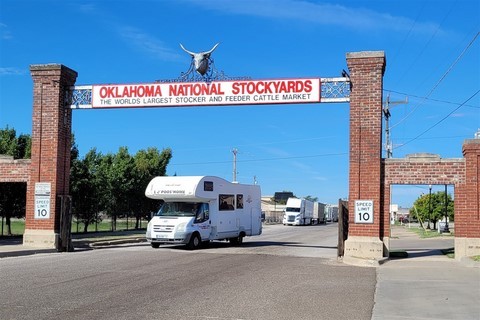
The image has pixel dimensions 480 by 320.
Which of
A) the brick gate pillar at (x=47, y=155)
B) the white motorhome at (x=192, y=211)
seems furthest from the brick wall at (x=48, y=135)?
the white motorhome at (x=192, y=211)

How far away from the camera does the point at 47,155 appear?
21.6 metres

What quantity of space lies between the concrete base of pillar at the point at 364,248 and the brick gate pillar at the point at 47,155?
11040 mm

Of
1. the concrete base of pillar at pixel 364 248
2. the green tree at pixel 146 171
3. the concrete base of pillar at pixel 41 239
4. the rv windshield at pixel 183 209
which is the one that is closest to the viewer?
the concrete base of pillar at pixel 364 248

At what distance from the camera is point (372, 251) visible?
18438 millimetres

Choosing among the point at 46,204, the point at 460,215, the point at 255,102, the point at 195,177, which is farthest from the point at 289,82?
the point at 46,204

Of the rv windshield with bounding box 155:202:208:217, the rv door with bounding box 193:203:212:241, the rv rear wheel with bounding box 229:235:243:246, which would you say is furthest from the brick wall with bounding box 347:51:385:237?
the rv rear wheel with bounding box 229:235:243:246

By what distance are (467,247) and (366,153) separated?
4488mm

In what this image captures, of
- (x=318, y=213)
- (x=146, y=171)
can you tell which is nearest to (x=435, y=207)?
(x=318, y=213)

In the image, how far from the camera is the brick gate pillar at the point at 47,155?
21375mm

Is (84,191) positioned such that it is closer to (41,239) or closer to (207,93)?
(41,239)

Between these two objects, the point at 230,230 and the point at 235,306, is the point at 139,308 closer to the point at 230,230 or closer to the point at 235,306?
the point at 235,306

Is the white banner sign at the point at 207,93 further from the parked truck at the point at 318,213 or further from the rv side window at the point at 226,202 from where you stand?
the parked truck at the point at 318,213

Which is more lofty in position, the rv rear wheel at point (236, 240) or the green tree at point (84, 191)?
the green tree at point (84, 191)

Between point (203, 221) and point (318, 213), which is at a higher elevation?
point (203, 221)
